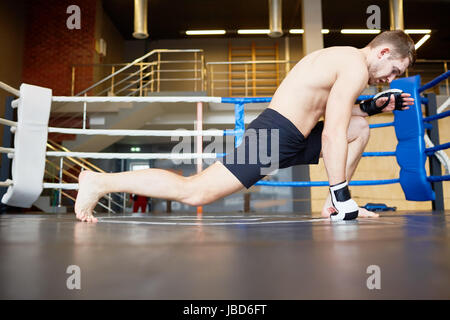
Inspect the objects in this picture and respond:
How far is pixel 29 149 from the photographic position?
63.0 inches

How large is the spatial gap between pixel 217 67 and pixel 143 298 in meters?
7.23

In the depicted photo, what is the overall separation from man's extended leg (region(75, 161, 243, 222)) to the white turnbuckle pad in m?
0.72

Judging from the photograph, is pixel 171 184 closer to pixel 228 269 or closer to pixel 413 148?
pixel 228 269

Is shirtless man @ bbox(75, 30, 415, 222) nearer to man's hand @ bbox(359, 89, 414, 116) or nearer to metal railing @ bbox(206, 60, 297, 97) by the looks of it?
man's hand @ bbox(359, 89, 414, 116)

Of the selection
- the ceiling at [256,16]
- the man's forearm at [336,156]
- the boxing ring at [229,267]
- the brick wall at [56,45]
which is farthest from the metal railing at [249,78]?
the boxing ring at [229,267]

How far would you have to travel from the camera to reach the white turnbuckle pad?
1.57m

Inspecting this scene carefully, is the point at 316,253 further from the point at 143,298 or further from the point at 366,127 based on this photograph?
A: the point at 366,127

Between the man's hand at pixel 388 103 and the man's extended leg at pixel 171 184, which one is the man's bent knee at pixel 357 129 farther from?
the man's extended leg at pixel 171 184

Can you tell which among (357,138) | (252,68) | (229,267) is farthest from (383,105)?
(252,68)

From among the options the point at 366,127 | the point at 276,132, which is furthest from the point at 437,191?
the point at 276,132

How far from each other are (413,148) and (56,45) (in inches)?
216

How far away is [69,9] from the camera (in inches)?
219

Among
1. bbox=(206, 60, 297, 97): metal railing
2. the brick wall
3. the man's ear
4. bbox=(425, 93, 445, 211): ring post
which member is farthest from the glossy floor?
bbox=(206, 60, 297, 97): metal railing

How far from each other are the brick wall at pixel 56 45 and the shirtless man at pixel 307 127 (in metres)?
→ 5.02
